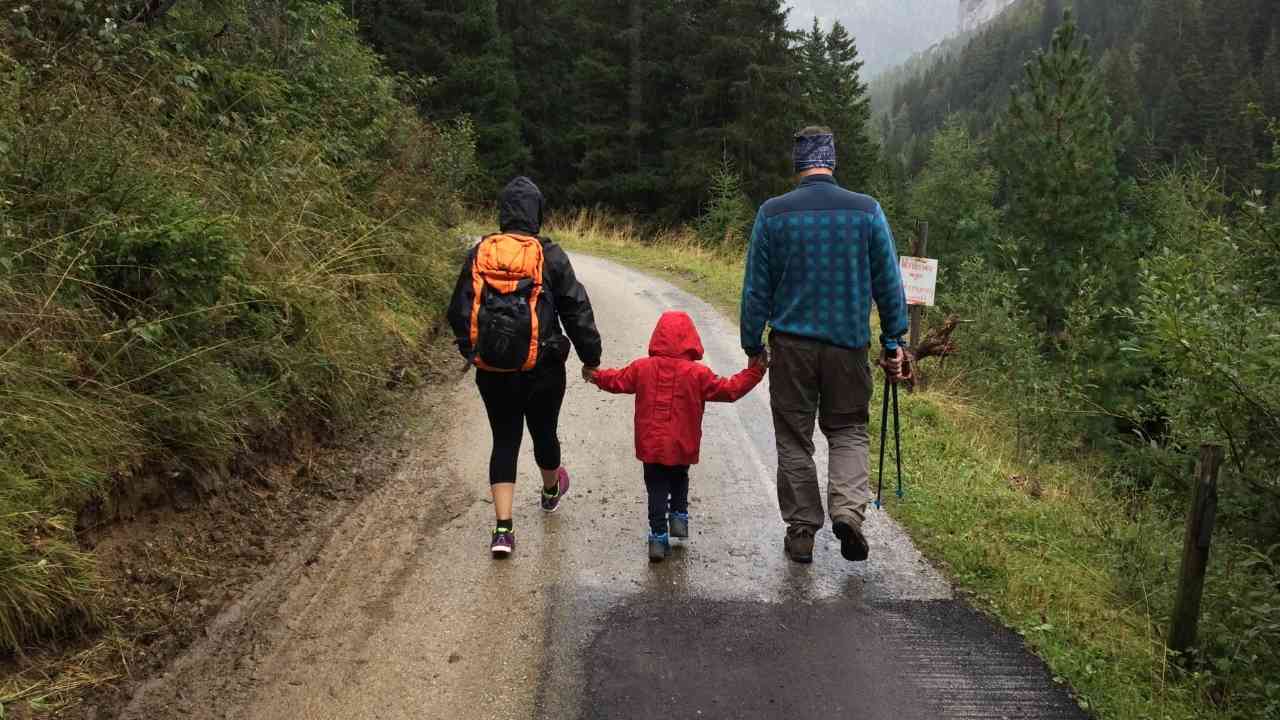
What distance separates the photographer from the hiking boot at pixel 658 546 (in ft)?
15.1

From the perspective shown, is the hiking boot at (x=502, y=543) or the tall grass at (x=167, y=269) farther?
the hiking boot at (x=502, y=543)

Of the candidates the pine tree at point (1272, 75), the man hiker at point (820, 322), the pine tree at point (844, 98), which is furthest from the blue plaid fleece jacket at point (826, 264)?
the pine tree at point (1272, 75)

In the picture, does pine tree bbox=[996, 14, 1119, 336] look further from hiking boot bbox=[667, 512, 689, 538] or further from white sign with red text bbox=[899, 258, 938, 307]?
hiking boot bbox=[667, 512, 689, 538]

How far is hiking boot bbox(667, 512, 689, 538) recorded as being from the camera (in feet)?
16.0

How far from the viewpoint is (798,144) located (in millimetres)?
4695

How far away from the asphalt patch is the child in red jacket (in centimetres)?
67

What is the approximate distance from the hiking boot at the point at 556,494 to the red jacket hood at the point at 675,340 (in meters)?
1.12

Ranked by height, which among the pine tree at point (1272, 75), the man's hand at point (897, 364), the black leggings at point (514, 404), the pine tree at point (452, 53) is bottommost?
the black leggings at point (514, 404)

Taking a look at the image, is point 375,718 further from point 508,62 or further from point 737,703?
point 508,62

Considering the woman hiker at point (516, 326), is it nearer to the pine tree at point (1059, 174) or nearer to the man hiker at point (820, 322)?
the man hiker at point (820, 322)

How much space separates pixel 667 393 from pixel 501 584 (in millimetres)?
1330

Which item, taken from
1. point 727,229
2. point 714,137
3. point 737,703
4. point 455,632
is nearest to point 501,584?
point 455,632

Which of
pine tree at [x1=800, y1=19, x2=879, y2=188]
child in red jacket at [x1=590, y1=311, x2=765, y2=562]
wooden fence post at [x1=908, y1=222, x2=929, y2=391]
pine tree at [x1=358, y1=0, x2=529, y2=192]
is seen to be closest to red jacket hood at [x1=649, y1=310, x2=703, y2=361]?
child in red jacket at [x1=590, y1=311, x2=765, y2=562]

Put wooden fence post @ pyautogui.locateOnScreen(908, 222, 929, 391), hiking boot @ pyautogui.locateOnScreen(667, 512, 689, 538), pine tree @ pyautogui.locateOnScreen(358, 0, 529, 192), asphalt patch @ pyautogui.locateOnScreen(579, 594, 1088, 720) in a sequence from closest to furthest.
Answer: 1. asphalt patch @ pyautogui.locateOnScreen(579, 594, 1088, 720)
2. hiking boot @ pyautogui.locateOnScreen(667, 512, 689, 538)
3. wooden fence post @ pyautogui.locateOnScreen(908, 222, 929, 391)
4. pine tree @ pyautogui.locateOnScreen(358, 0, 529, 192)
